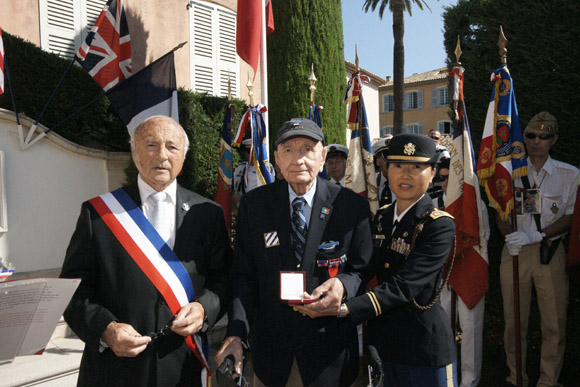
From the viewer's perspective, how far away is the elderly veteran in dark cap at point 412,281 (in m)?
2.02

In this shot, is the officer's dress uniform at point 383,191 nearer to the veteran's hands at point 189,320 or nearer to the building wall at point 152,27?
the veteran's hands at point 189,320

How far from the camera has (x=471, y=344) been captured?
364 centimetres

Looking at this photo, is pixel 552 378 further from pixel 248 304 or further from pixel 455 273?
pixel 248 304

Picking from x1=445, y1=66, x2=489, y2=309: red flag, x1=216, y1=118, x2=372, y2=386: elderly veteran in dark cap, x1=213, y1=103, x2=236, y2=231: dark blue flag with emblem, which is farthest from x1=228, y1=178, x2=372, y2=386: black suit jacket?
x1=213, y1=103, x2=236, y2=231: dark blue flag with emblem

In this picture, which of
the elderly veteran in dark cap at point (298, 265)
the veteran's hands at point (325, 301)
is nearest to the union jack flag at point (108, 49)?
the elderly veteran in dark cap at point (298, 265)

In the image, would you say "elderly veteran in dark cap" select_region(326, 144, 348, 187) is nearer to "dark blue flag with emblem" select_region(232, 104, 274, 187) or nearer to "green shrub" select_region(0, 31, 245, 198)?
"dark blue flag with emblem" select_region(232, 104, 274, 187)

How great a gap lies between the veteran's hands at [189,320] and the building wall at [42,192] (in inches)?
168

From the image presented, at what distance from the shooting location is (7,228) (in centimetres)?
503

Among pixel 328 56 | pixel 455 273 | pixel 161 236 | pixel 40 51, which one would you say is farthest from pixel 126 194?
pixel 328 56

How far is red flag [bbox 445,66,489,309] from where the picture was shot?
3.70 m

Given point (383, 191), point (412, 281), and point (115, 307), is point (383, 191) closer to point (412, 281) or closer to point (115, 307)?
point (412, 281)

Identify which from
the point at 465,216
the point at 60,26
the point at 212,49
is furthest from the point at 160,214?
the point at 212,49

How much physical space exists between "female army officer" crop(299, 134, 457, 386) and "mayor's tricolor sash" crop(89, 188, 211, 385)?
0.85m

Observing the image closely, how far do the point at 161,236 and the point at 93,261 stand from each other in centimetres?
31
